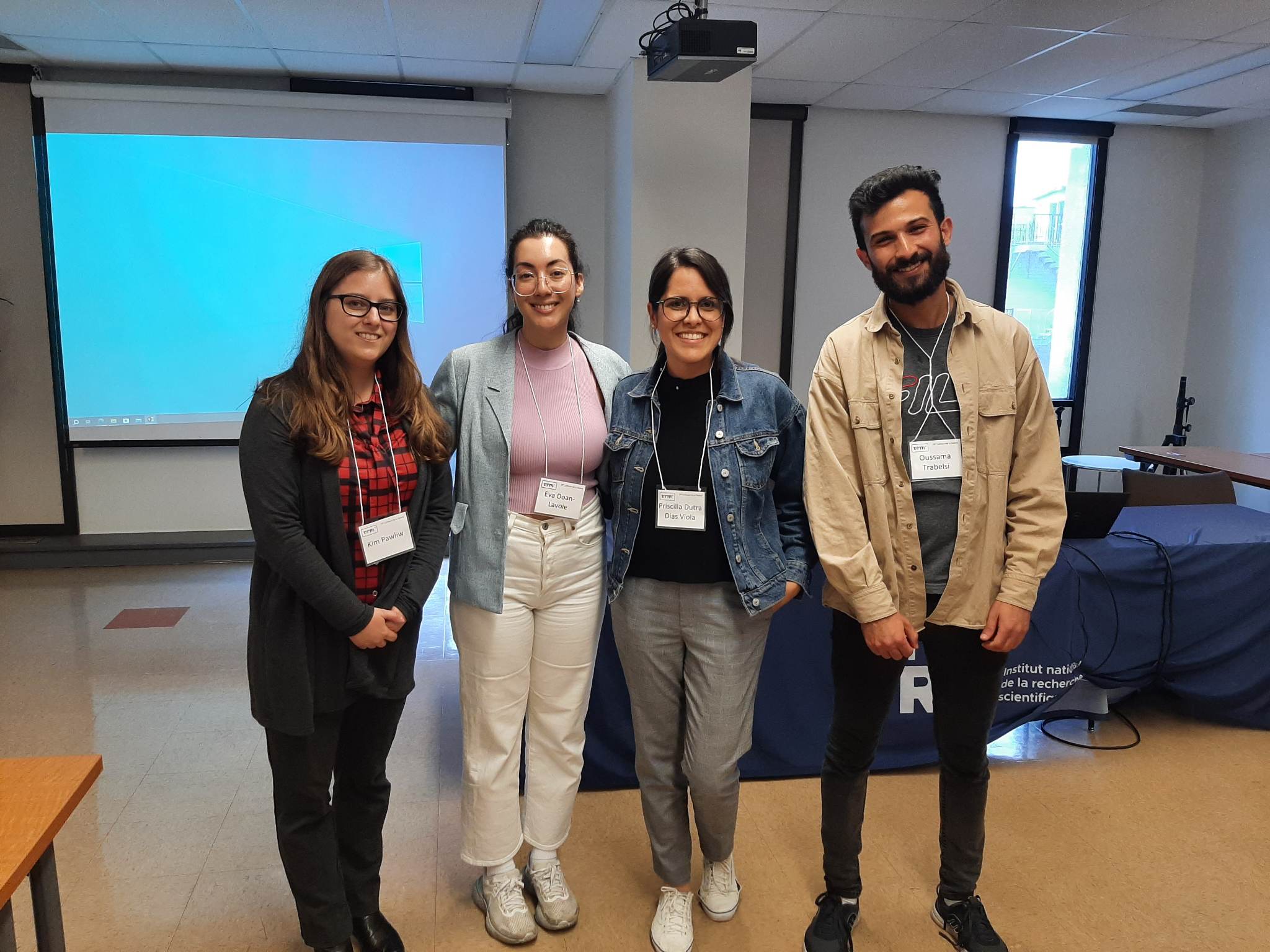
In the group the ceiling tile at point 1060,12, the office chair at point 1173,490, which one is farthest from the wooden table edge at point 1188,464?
the ceiling tile at point 1060,12

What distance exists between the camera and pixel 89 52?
4.58 metres

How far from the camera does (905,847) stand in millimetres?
2332

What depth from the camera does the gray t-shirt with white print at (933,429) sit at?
1.73 m

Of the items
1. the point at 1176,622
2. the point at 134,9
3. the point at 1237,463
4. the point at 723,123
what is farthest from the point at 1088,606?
the point at 134,9

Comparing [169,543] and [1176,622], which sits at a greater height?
[1176,622]

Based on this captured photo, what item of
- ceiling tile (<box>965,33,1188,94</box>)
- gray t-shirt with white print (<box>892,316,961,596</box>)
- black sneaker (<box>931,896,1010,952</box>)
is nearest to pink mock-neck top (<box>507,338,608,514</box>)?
gray t-shirt with white print (<box>892,316,961,596</box>)

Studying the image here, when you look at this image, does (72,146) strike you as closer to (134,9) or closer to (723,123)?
(134,9)

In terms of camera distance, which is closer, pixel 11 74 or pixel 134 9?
pixel 134 9

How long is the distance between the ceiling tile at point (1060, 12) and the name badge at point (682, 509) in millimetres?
3105

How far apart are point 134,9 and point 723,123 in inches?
111

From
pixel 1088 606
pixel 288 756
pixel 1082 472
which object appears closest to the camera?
pixel 288 756

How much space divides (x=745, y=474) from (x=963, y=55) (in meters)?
3.70

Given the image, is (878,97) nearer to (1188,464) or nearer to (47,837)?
(1188,464)

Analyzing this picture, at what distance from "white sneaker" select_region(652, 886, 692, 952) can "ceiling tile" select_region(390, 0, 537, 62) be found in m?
3.53
